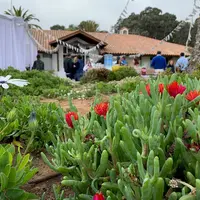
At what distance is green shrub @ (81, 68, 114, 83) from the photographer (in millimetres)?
11703

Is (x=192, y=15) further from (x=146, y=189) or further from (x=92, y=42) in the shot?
(x=92, y=42)

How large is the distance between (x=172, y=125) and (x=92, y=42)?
22470 millimetres

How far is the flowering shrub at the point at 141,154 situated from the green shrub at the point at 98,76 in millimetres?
10043

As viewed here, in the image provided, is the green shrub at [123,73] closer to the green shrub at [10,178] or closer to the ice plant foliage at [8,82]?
the ice plant foliage at [8,82]

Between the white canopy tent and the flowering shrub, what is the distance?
30.2 ft

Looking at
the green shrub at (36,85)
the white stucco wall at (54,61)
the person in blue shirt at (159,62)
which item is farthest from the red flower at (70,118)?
the white stucco wall at (54,61)

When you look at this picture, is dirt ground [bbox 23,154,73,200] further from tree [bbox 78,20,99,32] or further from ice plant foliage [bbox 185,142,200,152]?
tree [bbox 78,20,99,32]

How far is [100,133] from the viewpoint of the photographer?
1489mm

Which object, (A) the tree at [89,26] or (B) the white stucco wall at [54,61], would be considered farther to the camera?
(A) the tree at [89,26]

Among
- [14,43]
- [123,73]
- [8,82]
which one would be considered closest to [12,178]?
[8,82]

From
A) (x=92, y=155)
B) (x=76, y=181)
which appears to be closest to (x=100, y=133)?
(x=92, y=155)

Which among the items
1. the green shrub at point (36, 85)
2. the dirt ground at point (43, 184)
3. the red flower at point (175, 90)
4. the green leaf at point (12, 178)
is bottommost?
the dirt ground at point (43, 184)

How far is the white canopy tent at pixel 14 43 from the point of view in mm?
10286

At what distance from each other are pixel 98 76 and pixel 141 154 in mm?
10624
